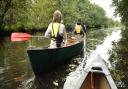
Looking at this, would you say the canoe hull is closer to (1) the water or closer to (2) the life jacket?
(1) the water

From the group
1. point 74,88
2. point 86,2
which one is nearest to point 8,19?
point 74,88

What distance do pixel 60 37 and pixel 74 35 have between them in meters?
7.67

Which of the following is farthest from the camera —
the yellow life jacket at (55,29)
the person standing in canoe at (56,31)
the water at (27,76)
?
the yellow life jacket at (55,29)

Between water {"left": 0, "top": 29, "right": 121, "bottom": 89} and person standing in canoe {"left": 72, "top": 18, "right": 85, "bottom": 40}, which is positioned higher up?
person standing in canoe {"left": 72, "top": 18, "right": 85, "bottom": 40}

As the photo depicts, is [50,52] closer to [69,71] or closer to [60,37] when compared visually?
[60,37]

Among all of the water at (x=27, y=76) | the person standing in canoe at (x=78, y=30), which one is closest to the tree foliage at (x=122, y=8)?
the person standing in canoe at (x=78, y=30)

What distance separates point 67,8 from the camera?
55.7 meters

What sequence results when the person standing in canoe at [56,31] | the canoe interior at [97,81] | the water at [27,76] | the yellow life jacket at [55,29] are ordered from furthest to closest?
1. the yellow life jacket at [55,29]
2. the person standing in canoe at [56,31]
3. the water at [27,76]
4. the canoe interior at [97,81]

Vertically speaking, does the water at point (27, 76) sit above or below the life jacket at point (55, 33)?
below

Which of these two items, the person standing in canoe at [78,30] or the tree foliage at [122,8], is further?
the tree foliage at [122,8]

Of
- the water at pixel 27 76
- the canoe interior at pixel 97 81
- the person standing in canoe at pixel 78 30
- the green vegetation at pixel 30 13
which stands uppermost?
the green vegetation at pixel 30 13

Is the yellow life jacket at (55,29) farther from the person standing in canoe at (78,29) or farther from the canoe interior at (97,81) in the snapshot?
the person standing in canoe at (78,29)

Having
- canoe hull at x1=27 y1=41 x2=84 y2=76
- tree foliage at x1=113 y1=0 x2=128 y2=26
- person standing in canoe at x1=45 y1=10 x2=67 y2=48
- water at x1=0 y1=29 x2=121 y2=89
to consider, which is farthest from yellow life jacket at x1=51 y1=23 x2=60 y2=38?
tree foliage at x1=113 y1=0 x2=128 y2=26

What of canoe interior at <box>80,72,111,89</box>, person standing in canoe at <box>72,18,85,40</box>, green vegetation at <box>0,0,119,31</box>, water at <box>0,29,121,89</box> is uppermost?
green vegetation at <box>0,0,119,31</box>
